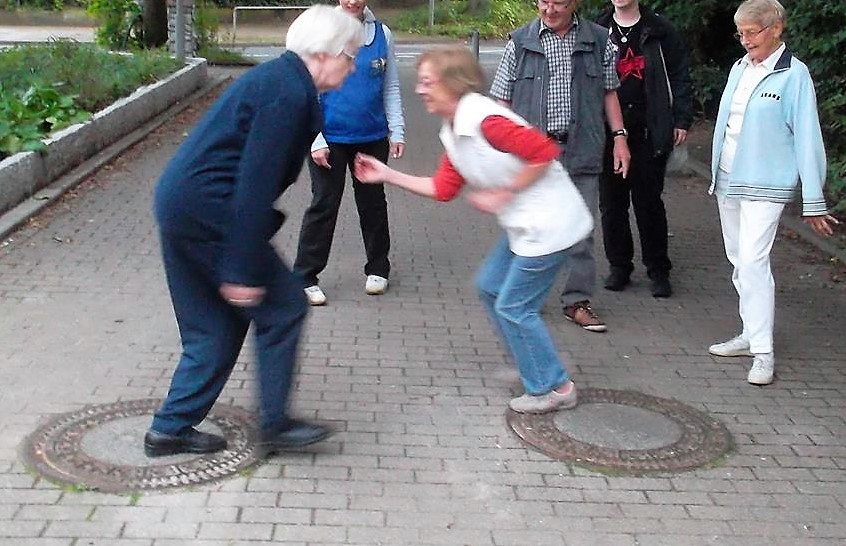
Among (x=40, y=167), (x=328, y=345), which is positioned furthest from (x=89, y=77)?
(x=328, y=345)

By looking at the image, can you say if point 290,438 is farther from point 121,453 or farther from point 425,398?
point 425,398

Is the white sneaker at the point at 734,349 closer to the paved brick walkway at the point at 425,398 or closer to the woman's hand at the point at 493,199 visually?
the paved brick walkway at the point at 425,398

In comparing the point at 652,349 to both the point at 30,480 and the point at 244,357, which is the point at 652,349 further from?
the point at 30,480

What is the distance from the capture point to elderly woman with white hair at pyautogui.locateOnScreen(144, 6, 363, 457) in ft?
12.5

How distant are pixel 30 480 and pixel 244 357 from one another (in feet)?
5.11

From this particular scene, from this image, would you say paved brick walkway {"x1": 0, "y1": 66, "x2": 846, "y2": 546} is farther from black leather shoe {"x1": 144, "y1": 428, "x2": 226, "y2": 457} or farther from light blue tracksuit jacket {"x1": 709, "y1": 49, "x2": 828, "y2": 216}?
light blue tracksuit jacket {"x1": 709, "y1": 49, "x2": 828, "y2": 216}

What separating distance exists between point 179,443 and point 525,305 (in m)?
1.51

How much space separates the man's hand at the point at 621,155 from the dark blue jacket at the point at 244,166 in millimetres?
2739

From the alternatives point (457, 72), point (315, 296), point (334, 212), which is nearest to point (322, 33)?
point (457, 72)

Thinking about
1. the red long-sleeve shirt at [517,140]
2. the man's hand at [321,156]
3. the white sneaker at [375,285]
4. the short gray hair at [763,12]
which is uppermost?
the short gray hair at [763,12]

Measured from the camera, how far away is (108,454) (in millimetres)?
4324

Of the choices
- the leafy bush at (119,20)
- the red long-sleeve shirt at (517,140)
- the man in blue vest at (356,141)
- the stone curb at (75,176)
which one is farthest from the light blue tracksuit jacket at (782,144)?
the leafy bush at (119,20)

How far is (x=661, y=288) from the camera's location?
22.7 ft

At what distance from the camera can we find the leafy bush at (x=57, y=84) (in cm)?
922
